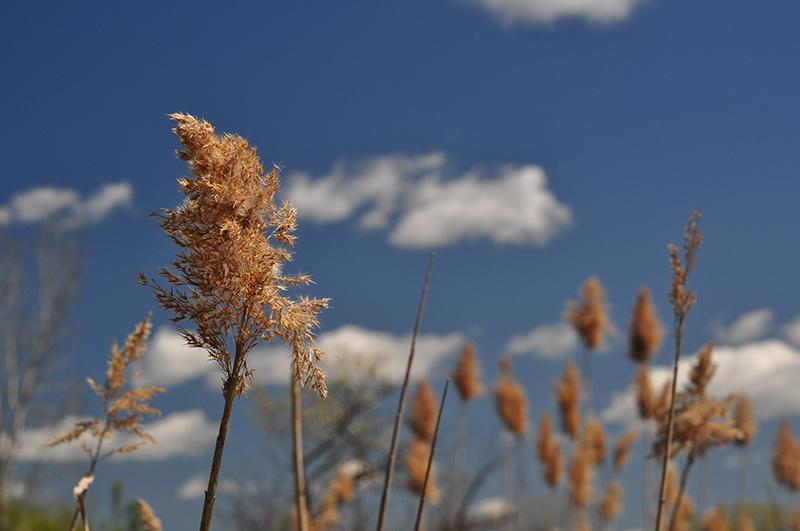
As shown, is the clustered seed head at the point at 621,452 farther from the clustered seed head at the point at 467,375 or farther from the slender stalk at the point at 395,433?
the slender stalk at the point at 395,433

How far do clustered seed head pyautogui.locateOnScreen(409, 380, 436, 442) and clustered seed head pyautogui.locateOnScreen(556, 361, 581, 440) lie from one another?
5.90ft

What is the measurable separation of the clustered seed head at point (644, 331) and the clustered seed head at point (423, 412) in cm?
327

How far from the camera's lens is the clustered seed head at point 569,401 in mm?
11648

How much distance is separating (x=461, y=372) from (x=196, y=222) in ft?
36.3

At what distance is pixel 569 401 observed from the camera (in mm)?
11711

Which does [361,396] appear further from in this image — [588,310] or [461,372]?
[588,310]

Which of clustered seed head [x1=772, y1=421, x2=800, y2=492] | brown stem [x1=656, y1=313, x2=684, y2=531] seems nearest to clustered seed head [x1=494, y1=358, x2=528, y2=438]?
clustered seed head [x1=772, y1=421, x2=800, y2=492]

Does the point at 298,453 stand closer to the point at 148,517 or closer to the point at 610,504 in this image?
the point at 148,517

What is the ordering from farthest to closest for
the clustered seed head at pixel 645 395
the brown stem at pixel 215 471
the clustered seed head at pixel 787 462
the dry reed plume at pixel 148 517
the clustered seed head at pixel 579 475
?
the clustered seed head at pixel 787 462
the clustered seed head at pixel 579 475
the clustered seed head at pixel 645 395
the dry reed plume at pixel 148 517
the brown stem at pixel 215 471

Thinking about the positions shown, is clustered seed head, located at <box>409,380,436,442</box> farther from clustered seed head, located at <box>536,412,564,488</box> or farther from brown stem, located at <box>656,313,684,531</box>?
brown stem, located at <box>656,313,684,531</box>

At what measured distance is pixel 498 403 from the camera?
12.6m

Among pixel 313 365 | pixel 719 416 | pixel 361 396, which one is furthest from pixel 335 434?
pixel 313 365

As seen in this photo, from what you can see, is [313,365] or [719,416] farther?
[719,416]

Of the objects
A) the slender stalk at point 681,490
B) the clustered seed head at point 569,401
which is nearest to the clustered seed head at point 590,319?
the clustered seed head at point 569,401
